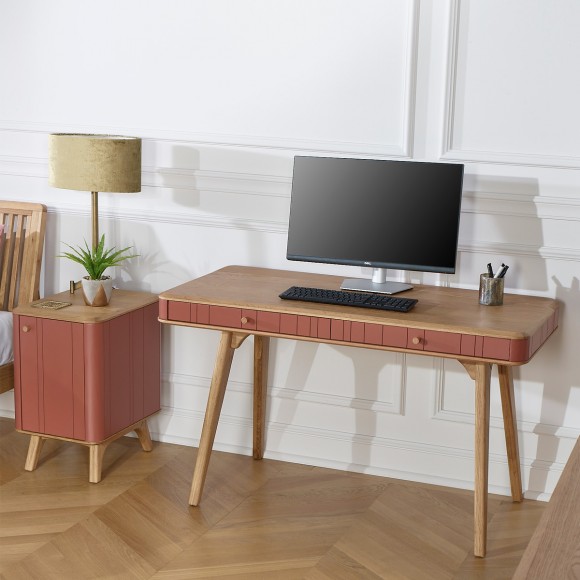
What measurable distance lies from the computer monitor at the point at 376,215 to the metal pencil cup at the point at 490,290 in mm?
113

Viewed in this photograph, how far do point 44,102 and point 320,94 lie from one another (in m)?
1.17

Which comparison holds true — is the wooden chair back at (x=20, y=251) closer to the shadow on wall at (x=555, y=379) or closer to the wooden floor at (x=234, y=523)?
the wooden floor at (x=234, y=523)

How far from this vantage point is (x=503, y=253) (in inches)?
134

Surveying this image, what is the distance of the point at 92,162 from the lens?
3463 millimetres

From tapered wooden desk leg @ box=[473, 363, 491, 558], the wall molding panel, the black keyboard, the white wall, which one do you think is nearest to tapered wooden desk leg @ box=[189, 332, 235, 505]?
the black keyboard

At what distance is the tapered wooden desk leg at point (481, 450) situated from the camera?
9.65 ft

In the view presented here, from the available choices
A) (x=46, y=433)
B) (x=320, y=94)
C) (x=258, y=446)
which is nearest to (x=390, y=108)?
(x=320, y=94)

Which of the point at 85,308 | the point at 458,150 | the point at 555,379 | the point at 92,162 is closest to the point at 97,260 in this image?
the point at 85,308

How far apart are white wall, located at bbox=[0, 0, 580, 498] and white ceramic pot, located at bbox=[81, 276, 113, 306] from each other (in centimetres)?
35

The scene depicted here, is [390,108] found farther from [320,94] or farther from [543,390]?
[543,390]

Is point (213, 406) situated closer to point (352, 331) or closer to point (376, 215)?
point (352, 331)

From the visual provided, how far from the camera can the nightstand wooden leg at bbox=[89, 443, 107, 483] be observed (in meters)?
3.52

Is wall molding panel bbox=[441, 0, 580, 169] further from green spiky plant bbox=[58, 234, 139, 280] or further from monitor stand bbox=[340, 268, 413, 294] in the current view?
green spiky plant bbox=[58, 234, 139, 280]

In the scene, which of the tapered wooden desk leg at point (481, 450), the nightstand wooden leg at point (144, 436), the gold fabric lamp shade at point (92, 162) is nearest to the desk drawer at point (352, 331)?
the tapered wooden desk leg at point (481, 450)
